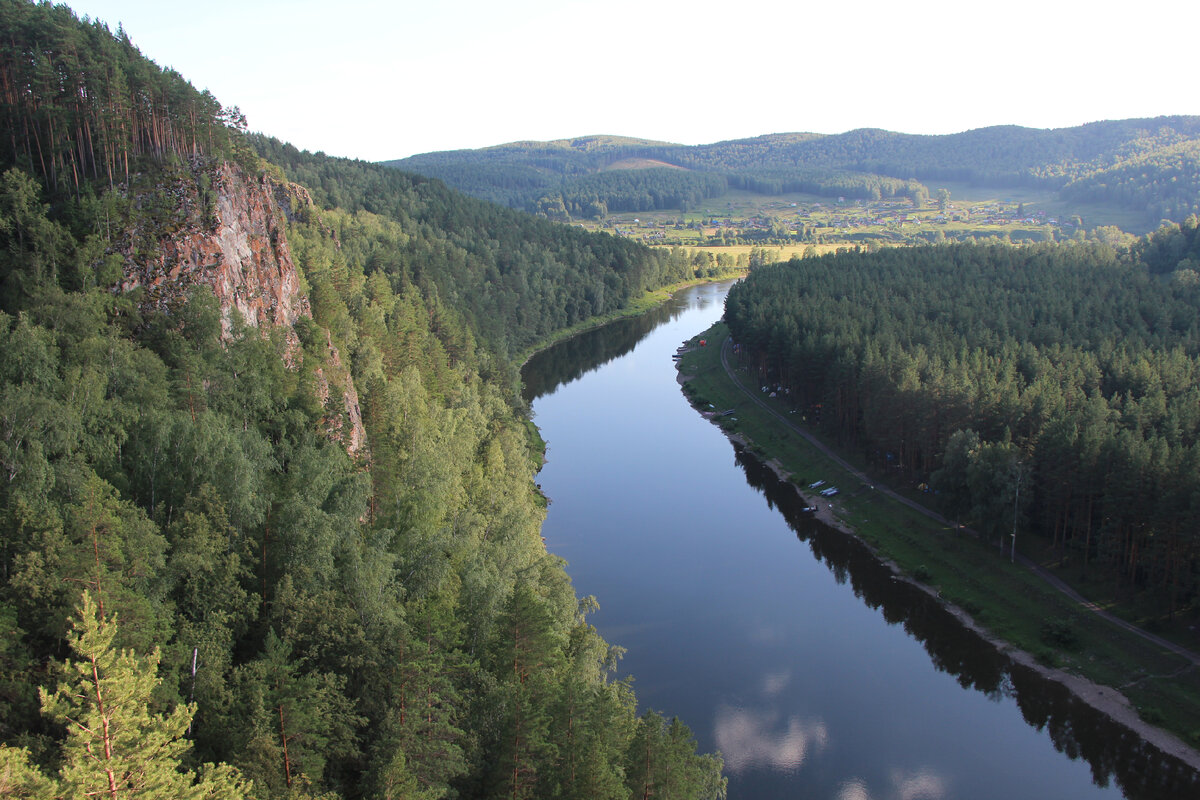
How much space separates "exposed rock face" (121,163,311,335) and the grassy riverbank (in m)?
41.9

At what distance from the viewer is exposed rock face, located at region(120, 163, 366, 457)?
41344mm

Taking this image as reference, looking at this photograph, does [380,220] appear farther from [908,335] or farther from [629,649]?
[629,649]

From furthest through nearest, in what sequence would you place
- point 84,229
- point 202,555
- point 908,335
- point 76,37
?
point 908,335
point 76,37
point 84,229
point 202,555

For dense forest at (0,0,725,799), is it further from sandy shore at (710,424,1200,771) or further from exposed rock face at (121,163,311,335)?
sandy shore at (710,424,1200,771)

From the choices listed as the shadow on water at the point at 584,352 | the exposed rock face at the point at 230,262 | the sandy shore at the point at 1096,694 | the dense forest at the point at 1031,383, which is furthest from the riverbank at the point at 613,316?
the sandy shore at the point at 1096,694

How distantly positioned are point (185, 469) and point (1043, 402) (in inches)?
2056

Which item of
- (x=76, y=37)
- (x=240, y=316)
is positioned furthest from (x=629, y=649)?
(x=76, y=37)

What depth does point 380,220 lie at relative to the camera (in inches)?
4589

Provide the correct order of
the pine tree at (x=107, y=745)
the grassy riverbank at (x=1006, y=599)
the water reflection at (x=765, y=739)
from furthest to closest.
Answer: the grassy riverbank at (x=1006, y=599) < the water reflection at (x=765, y=739) < the pine tree at (x=107, y=745)

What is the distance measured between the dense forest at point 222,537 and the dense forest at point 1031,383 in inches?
1144

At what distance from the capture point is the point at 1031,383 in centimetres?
6919

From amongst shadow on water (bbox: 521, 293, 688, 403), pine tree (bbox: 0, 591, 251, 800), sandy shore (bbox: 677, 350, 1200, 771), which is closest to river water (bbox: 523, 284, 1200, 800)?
sandy shore (bbox: 677, 350, 1200, 771)

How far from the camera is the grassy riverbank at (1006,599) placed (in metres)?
41.6

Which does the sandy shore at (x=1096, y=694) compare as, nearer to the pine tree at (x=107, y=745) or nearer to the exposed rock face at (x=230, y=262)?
the exposed rock face at (x=230, y=262)
